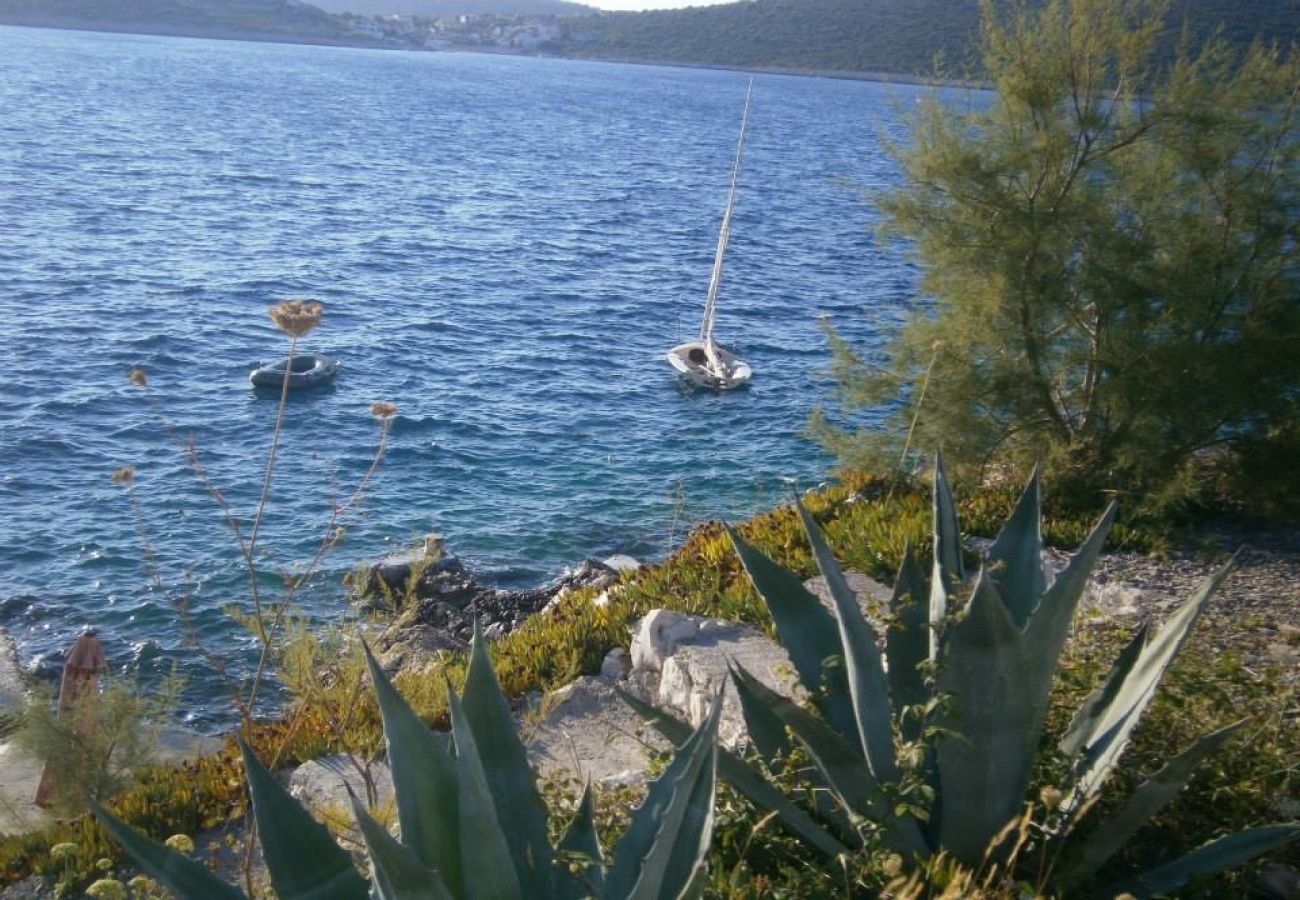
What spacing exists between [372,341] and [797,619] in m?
23.9

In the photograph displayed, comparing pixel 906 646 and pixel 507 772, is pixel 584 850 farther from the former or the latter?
pixel 906 646

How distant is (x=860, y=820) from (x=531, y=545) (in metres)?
13.1

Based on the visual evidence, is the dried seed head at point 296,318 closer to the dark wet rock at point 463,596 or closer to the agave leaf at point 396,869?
the agave leaf at point 396,869

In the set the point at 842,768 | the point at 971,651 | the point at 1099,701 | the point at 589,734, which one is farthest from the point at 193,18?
the point at 971,651

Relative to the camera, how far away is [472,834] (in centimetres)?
281

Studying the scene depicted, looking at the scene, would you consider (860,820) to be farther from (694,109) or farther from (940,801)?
(694,109)

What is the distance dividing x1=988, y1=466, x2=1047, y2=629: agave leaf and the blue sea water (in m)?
3.09

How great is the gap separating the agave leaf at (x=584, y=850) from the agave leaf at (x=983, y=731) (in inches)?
40.8

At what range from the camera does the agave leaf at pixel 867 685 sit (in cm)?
374

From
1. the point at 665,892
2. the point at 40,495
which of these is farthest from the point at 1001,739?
the point at 40,495

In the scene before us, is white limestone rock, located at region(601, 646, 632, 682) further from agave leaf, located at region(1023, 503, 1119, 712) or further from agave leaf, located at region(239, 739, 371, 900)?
agave leaf, located at region(239, 739, 371, 900)

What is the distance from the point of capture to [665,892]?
9.31 ft

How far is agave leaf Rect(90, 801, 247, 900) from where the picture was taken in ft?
9.28

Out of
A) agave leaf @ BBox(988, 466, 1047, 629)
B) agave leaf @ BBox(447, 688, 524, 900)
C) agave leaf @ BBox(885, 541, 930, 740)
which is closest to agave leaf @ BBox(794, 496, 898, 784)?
agave leaf @ BBox(885, 541, 930, 740)
